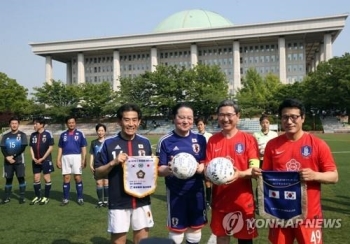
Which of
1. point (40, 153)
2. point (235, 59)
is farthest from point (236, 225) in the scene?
point (235, 59)

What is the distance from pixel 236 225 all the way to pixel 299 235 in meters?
0.72

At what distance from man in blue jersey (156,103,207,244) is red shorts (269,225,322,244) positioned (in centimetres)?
96

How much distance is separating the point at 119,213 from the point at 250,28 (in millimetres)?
77668

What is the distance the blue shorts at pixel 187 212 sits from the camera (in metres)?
4.23

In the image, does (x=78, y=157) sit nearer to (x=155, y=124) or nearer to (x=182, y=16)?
(x=155, y=124)

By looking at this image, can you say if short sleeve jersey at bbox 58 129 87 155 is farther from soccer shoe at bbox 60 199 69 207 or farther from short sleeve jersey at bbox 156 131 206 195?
short sleeve jersey at bbox 156 131 206 195

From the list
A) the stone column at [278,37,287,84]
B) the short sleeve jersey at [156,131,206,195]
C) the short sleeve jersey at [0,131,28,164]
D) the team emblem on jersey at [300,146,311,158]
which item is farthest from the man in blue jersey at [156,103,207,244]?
the stone column at [278,37,287,84]

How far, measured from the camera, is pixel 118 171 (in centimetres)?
412

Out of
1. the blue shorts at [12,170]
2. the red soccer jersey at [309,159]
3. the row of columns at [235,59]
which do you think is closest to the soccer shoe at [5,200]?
the blue shorts at [12,170]

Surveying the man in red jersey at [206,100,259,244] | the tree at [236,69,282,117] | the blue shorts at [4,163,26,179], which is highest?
the tree at [236,69,282,117]

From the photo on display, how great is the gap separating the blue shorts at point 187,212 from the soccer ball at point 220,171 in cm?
59

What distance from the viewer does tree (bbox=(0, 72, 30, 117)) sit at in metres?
62.5

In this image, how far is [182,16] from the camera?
9731cm

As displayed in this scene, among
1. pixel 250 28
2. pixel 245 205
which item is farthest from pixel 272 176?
pixel 250 28
